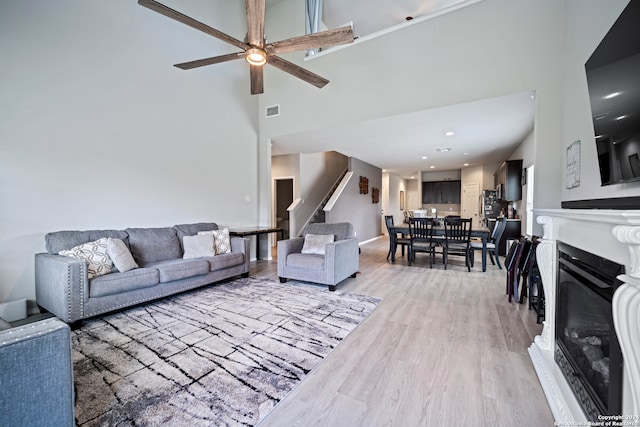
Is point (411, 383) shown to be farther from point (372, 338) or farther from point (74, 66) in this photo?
point (74, 66)

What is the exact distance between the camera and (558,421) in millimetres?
1343

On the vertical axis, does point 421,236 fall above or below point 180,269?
above

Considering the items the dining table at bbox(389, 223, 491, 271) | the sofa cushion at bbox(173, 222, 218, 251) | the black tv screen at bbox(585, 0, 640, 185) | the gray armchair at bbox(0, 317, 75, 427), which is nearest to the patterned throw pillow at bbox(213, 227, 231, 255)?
the sofa cushion at bbox(173, 222, 218, 251)

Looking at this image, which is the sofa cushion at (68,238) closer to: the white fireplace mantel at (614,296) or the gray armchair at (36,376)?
the gray armchair at (36,376)

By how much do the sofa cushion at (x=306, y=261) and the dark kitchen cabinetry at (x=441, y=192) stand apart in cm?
900

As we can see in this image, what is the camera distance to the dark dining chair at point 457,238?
4547 millimetres

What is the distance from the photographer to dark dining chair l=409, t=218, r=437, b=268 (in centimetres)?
480

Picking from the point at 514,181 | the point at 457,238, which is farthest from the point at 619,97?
the point at 514,181

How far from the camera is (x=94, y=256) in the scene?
2.74m

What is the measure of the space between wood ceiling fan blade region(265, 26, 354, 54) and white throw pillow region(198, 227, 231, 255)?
2587 millimetres

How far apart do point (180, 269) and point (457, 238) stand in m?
4.48

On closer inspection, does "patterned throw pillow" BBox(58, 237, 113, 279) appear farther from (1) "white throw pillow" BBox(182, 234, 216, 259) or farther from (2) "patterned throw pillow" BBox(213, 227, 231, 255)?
(2) "patterned throw pillow" BBox(213, 227, 231, 255)

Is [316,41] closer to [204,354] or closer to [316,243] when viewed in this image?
[316,243]

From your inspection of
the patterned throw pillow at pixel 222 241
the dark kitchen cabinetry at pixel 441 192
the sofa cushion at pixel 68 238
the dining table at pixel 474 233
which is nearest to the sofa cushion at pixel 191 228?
the patterned throw pillow at pixel 222 241
